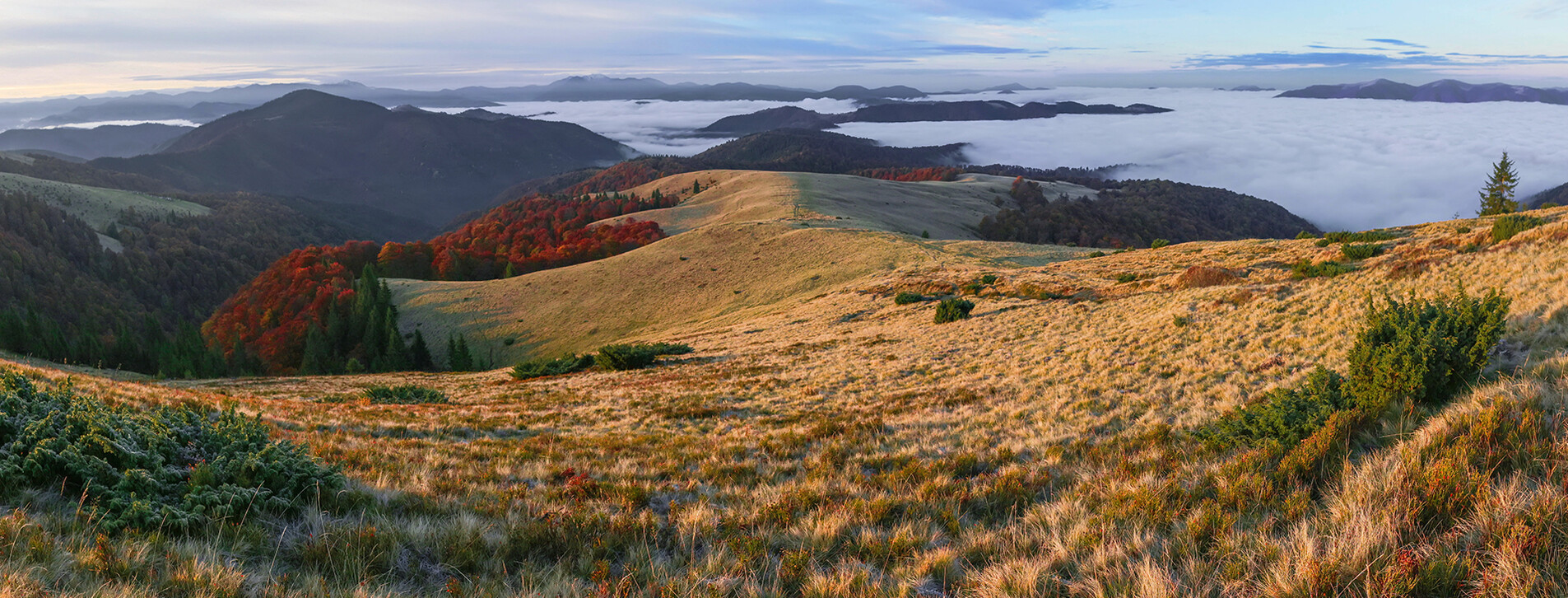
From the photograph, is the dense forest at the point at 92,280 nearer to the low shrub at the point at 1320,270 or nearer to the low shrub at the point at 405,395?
the low shrub at the point at 405,395

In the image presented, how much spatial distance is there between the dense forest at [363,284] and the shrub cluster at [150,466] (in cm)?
5515

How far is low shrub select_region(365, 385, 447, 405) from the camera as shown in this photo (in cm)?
1955

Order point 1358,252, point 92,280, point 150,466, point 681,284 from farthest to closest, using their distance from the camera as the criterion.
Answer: point 92,280, point 681,284, point 1358,252, point 150,466

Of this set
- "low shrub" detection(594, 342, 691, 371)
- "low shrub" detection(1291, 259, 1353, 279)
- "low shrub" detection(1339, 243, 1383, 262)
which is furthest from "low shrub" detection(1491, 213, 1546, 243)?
"low shrub" detection(594, 342, 691, 371)

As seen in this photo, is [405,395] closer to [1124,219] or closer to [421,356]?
[421,356]

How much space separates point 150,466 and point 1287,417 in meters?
10.9

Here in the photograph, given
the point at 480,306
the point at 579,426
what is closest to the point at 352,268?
the point at 480,306

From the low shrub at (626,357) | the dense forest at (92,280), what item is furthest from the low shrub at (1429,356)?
Answer: the dense forest at (92,280)

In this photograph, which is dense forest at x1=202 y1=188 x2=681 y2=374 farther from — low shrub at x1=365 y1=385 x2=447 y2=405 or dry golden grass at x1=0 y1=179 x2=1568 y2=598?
dry golden grass at x1=0 y1=179 x2=1568 y2=598

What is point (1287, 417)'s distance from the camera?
6.96m

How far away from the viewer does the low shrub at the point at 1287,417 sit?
6.63 meters

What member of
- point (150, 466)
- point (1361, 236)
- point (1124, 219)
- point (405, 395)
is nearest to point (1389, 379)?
point (150, 466)

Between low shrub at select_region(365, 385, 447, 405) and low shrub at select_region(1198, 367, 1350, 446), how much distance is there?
786 inches

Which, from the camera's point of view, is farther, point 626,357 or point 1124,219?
point 1124,219
